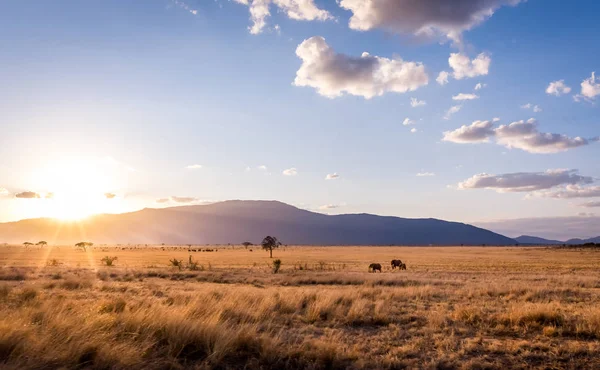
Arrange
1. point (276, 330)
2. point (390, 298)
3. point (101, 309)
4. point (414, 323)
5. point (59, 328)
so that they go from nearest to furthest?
point (59, 328)
point (276, 330)
point (101, 309)
point (414, 323)
point (390, 298)

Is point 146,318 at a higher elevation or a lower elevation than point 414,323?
higher

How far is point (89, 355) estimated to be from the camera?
659 cm

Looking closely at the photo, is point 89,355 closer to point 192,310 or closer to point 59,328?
point 59,328

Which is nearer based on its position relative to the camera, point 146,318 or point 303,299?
point 146,318

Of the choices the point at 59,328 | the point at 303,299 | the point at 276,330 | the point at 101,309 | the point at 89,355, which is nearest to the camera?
the point at 89,355

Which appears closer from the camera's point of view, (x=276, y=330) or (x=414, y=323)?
(x=276, y=330)

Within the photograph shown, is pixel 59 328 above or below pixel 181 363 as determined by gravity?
above

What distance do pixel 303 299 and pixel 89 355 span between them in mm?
9047

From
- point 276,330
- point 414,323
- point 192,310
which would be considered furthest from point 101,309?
point 414,323

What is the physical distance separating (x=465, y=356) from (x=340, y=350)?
2472 millimetres

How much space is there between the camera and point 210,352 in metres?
7.26

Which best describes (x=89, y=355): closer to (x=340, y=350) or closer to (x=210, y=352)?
(x=210, y=352)

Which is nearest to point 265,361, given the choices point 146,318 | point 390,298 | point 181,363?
point 181,363

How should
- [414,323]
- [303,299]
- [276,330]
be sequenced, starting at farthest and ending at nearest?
[303,299]
[414,323]
[276,330]
